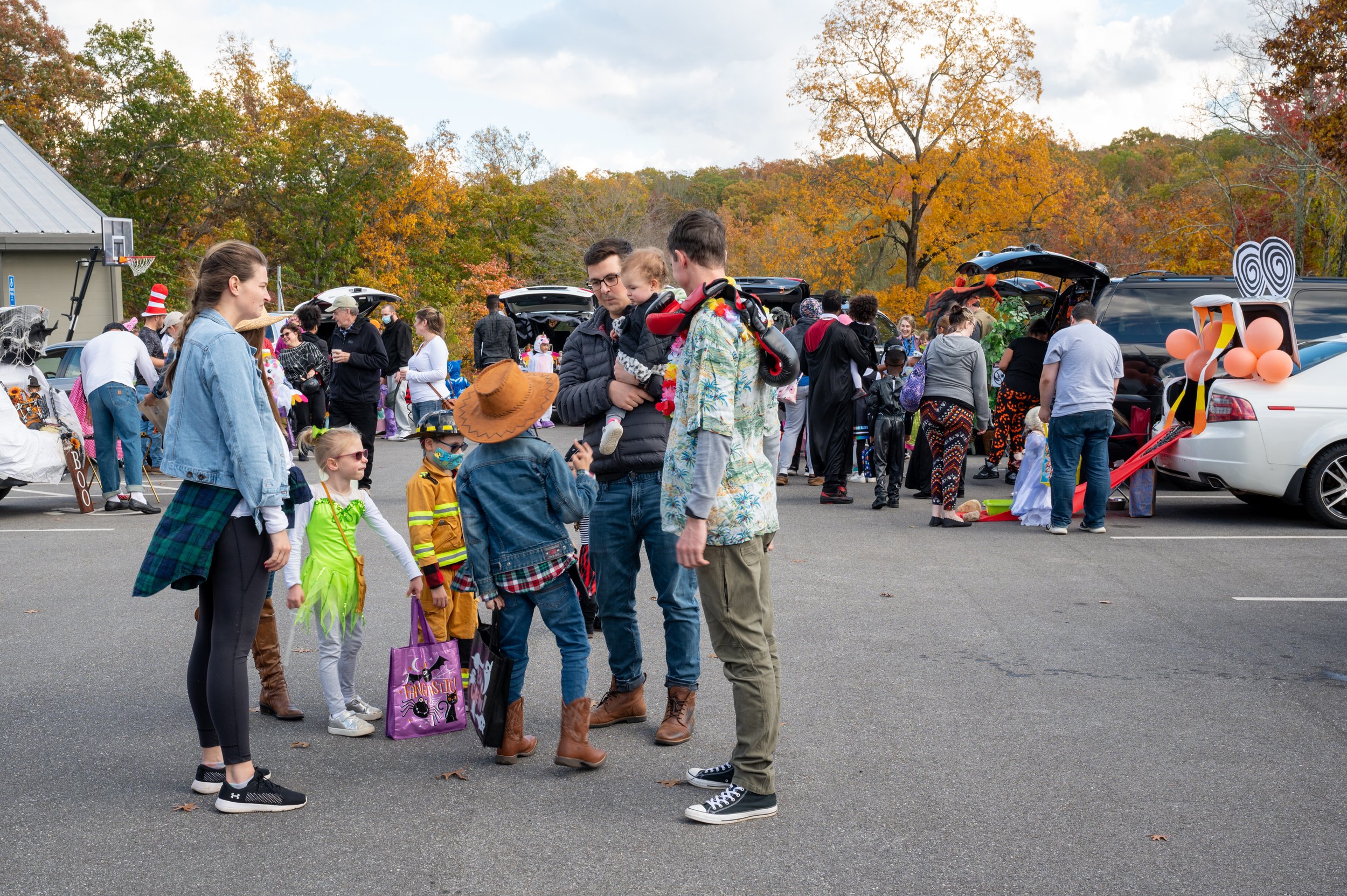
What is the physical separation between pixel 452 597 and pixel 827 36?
25.3 meters

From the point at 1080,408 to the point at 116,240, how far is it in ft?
70.0

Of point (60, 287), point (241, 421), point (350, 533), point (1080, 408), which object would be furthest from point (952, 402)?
point (60, 287)

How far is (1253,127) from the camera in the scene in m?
26.2

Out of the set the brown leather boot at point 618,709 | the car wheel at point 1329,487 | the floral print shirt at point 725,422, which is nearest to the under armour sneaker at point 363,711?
the brown leather boot at point 618,709

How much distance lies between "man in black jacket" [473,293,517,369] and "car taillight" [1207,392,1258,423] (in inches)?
328

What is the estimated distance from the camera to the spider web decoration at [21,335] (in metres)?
11.3

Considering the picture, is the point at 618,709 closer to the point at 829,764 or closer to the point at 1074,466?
the point at 829,764

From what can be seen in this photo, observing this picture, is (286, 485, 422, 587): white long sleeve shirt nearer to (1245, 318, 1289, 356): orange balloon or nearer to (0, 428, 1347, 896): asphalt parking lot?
(0, 428, 1347, 896): asphalt parking lot

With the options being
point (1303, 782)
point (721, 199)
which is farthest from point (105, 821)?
point (721, 199)

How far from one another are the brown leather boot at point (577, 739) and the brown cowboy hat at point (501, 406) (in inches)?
42.7

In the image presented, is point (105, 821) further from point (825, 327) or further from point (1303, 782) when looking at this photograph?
point (825, 327)

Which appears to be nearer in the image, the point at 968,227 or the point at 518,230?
the point at 968,227

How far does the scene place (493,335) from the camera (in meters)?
14.3

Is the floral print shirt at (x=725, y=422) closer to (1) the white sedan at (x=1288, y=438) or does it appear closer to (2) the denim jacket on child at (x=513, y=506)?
(2) the denim jacket on child at (x=513, y=506)
